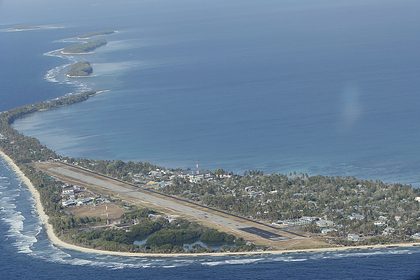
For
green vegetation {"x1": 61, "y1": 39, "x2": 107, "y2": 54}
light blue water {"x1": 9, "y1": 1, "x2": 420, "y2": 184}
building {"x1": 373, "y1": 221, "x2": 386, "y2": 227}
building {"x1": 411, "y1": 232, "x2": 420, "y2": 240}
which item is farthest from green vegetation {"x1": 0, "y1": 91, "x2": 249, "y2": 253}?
green vegetation {"x1": 61, "y1": 39, "x2": 107, "y2": 54}

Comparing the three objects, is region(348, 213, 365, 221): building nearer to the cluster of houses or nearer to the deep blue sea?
the deep blue sea

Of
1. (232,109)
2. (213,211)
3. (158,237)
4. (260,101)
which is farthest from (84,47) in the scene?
(158,237)

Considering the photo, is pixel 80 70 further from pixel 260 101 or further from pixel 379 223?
pixel 379 223

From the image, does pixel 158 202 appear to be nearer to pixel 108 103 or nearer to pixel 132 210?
pixel 132 210

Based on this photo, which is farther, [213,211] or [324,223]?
[213,211]

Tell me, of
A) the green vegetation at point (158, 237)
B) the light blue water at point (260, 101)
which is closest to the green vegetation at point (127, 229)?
the green vegetation at point (158, 237)

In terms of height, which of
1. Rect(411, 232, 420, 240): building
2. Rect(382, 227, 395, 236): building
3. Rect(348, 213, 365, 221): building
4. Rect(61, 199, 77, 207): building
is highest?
Rect(61, 199, 77, 207): building
